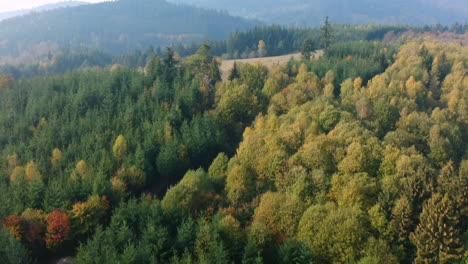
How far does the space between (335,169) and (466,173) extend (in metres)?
20.3

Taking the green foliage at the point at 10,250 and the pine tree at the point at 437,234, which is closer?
the pine tree at the point at 437,234

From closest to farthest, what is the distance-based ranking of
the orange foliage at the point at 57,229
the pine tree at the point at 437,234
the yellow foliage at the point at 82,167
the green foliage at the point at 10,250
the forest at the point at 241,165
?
the pine tree at the point at 437,234 < the green foliage at the point at 10,250 < the forest at the point at 241,165 < the orange foliage at the point at 57,229 < the yellow foliage at the point at 82,167

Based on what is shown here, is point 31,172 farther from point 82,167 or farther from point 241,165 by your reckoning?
point 241,165

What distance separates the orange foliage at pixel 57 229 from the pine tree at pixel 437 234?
5313cm

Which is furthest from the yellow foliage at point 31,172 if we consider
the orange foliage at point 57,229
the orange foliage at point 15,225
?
the orange foliage at point 57,229

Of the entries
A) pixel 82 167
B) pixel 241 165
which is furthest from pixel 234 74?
pixel 82 167

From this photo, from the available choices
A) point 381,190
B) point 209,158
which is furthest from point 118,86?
point 381,190

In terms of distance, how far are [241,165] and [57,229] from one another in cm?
3344

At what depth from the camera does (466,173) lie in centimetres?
6347

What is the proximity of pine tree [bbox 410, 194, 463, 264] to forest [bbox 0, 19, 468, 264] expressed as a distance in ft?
0.68

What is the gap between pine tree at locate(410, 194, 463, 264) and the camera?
5262 cm

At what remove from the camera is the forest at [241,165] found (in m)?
56.5

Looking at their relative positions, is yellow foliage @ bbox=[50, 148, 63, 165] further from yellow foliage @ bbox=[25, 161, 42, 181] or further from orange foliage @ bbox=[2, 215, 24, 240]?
orange foliage @ bbox=[2, 215, 24, 240]

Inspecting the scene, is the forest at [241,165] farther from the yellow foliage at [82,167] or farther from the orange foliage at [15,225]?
the orange foliage at [15,225]
